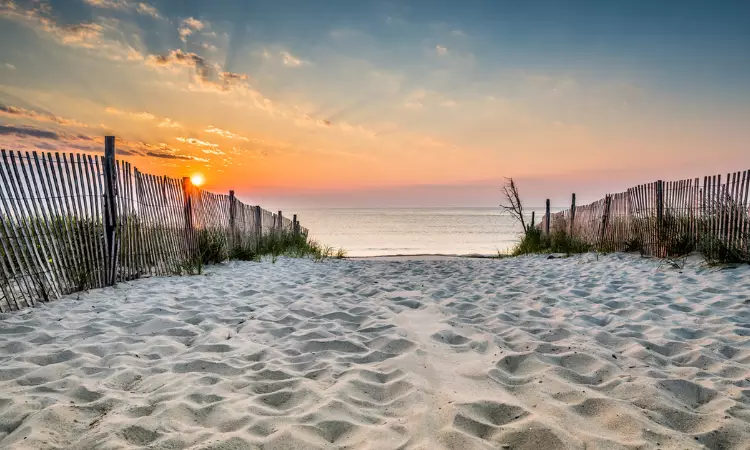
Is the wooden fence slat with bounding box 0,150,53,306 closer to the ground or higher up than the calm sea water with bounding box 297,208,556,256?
higher up

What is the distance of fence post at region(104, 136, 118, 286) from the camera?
542cm

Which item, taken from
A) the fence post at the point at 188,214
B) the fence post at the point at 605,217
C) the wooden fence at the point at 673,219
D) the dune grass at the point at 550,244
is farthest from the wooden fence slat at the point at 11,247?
the fence post at the point at 605,217

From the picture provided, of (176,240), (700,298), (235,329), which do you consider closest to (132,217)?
(176,240)

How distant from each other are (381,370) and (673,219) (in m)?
Result: 7.18

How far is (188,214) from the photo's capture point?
297 inches

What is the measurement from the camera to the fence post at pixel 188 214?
7461mm

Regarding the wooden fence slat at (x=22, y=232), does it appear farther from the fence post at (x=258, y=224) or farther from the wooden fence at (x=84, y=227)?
the fence post at (x=258, y=224)

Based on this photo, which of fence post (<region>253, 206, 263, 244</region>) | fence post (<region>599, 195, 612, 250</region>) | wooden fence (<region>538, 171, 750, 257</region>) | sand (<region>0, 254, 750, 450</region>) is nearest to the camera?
sand (<region>0, 254, 750, 450</region>)

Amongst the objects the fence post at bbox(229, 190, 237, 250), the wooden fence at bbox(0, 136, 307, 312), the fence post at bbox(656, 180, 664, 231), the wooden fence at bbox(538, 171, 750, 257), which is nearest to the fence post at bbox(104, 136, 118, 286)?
the wooden fence at bbox(0, 136, 307, 312)

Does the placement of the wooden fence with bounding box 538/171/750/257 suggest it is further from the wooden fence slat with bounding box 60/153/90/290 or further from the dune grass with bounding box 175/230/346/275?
the wooden fence slat with bounding box 60/153/90/290

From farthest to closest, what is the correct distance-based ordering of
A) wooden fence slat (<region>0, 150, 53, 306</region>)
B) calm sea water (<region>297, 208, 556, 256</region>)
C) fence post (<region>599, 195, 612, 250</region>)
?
1. calm sea water (<region>297, 208, 556, 256</region>)
2. fence post (<region>599, 195, 612, 250</region>)
3. wooden fence slat (<region>0, 150, 53, 306</region>)

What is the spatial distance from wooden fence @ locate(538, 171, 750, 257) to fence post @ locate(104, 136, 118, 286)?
8.11 m

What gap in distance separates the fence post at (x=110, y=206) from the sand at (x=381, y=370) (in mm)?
664

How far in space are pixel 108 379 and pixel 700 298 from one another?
514cm
